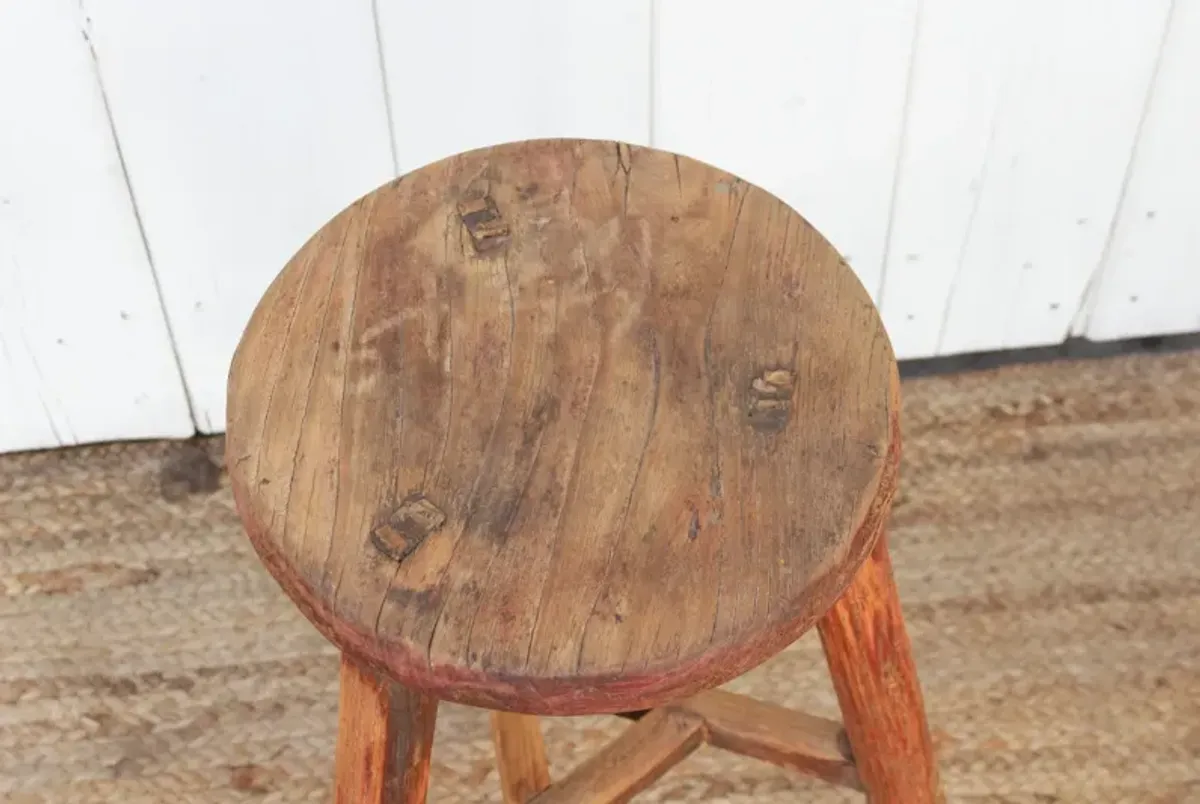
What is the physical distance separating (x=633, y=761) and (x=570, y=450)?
1.09ft

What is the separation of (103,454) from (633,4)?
797 mm

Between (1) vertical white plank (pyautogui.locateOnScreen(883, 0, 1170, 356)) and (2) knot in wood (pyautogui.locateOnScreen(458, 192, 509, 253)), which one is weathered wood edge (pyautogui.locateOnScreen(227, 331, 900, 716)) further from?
(1) vertical white plank (pyautogui.locateOnScreen(883, 0, 1170, 356))

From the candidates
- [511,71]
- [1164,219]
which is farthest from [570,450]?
[1164,219]

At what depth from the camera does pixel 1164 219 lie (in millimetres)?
1273

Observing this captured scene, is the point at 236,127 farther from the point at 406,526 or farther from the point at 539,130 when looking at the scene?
the point at 406,526

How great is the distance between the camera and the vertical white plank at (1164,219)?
1.14m

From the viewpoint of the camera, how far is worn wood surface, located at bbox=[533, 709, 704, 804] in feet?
2.76

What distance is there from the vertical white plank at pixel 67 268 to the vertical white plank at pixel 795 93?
20.1 inches

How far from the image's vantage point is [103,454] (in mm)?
1359

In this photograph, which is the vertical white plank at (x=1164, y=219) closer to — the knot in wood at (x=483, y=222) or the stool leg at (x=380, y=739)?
the knot in wood at (x=483, y=222)

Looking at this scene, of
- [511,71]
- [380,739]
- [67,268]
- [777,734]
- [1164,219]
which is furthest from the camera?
[1164,219]

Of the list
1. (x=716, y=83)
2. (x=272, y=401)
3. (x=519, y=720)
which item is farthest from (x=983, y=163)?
(x=272, y=401)

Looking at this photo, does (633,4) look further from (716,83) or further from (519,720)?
(519,720)

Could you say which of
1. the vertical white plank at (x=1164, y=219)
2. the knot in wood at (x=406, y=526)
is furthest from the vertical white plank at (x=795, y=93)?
the knot in wood at (x=406, y=526)
